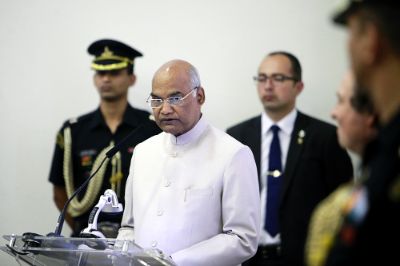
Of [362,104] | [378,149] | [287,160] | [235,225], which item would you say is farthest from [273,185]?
[378,149]

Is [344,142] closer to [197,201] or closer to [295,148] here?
[197,201]

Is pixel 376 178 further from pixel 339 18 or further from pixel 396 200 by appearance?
pixel 339 18

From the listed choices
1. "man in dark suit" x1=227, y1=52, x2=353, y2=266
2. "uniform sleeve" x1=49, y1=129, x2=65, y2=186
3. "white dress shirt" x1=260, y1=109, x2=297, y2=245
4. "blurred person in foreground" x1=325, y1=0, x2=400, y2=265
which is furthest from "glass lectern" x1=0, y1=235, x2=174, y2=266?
"uniform sleeve" x1=49, y1=129, x2=65, y2=186

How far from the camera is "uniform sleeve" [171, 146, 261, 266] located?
8.82ft

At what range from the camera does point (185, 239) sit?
9.15ft

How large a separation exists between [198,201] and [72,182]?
133 centimetres

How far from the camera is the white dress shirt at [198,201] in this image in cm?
275

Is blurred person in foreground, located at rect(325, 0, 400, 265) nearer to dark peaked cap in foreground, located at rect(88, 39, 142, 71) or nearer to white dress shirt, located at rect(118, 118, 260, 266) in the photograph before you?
white dress shirt, located at rect(118, 118, 260, 266)

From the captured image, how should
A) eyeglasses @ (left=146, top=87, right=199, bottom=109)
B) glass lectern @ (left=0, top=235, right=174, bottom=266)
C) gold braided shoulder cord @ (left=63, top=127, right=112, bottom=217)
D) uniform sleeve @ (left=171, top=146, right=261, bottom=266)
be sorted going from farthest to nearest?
gold braided shoulder cord @ (left=63, top=127, right=112, bottom=217) → eyeglasses @ (left=146, top=87, right=199, bottom=109) → uniform sleeve @ (left=171, top=146, right=261, bottom=266) → glass lectern @ (left=0, top=235, right=174, bottom=266)

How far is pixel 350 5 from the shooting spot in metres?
1.33

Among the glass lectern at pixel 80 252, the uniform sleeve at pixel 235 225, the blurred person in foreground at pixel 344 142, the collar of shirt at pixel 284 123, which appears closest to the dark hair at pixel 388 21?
the blurred person in foreground at pixel 344 142

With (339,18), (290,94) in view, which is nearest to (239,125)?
(290,94)

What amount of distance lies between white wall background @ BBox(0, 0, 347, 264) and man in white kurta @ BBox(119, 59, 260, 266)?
56.2 inches

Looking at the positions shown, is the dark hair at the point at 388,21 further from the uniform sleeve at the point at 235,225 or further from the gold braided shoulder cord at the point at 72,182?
the gold braided shoulder cord at the point at 72,182
